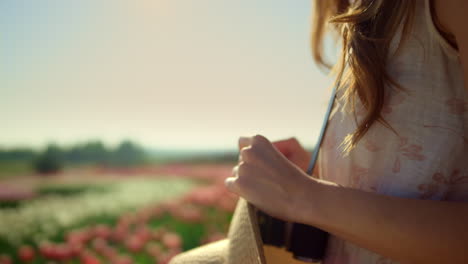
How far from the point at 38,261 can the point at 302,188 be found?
6.52 ft

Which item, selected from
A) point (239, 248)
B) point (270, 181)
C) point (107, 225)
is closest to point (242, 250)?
point (239, 248)

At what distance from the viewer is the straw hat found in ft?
2.23

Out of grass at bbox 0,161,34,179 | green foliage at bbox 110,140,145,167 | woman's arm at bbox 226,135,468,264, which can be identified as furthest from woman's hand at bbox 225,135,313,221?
green foliage at bbox 110,140,145,167

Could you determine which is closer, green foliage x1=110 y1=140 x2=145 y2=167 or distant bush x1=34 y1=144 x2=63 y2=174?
distant bush x1=34 y1=144 x2=63 y2=174

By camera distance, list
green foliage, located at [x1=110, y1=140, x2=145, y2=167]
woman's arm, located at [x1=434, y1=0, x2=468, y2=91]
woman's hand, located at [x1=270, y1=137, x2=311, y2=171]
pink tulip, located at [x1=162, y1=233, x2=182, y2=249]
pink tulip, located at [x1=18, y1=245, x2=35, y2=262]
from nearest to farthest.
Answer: woman's arm, located at [x1=434, y1=0, x2=468, y2=91], woman's hand, located at [x1=270, y1=137, x2=311, y2=171], pink tulip, located at [x1=18, y1=245, x2=35, y2=262], pink tulip, located at [x1=162, y1=233, x2=182, y2=249], green foliage, located at [x1=110, y1=140, x2=145, y2=167]

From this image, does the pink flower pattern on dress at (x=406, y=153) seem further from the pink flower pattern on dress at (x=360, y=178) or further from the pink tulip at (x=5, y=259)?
the pink tulip at (x=5, y=259)

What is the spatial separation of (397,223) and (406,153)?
148 mm

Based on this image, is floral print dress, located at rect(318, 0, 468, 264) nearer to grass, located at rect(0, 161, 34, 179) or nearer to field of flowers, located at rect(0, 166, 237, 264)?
field of flowers, located at rect(0, 166, 237, 264)

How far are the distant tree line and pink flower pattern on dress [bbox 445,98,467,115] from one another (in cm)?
445

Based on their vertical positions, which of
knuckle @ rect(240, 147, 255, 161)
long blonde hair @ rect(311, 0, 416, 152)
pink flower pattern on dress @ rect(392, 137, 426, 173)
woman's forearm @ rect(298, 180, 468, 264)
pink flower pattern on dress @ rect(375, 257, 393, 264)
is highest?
long blonde hair @ rect(311, 0, 416, 152)

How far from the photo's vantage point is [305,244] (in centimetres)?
81

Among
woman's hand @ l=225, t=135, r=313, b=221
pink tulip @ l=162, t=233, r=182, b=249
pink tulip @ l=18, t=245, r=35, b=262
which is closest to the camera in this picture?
woman's hand @ l=225, t=135, r=313, b=221

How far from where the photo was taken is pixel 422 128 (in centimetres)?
66

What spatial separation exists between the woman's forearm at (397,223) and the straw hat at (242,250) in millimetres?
112
